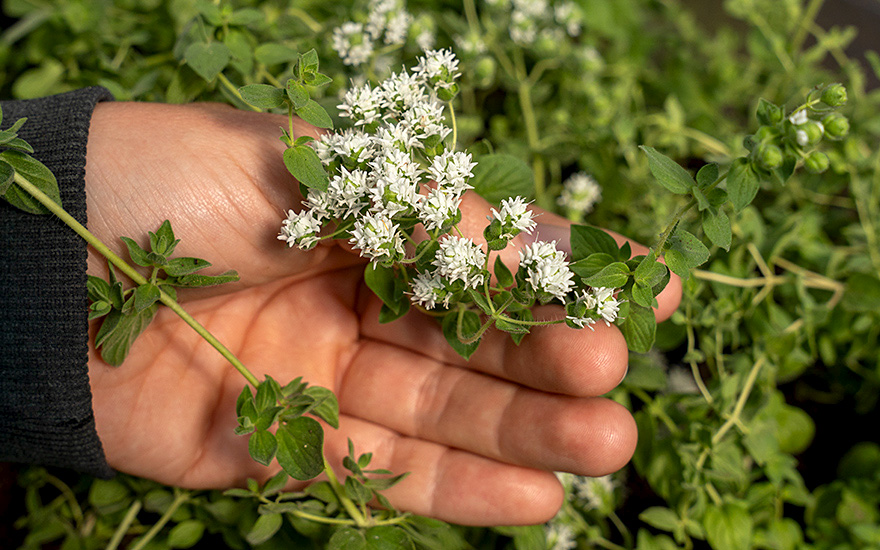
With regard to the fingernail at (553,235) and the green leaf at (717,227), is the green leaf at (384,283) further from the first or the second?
the green leaf at (717,227)

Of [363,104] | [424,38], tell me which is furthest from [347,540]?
[424,38]

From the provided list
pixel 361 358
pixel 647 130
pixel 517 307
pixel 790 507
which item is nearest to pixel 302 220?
pixel 517 307

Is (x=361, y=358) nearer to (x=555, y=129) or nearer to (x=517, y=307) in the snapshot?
(x=517, y=307)

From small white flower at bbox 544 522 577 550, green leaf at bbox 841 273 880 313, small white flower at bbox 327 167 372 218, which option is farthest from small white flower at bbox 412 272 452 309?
green leaf at bbox 841 273 880 313

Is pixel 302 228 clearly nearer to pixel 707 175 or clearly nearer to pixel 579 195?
pixel 707 175

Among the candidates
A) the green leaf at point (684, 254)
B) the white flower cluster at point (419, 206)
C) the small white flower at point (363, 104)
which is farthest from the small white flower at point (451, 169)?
the green leaf at point (684, 254)
